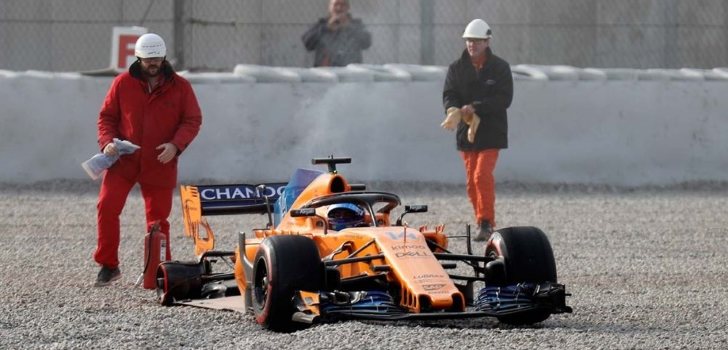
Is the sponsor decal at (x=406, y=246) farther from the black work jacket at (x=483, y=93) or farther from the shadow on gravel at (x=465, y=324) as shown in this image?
the black work jacket at (x=483, y=93)

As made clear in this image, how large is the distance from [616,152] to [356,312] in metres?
9.14

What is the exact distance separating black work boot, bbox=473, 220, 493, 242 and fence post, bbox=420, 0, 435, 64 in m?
4.58

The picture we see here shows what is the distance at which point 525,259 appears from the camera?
330 inches

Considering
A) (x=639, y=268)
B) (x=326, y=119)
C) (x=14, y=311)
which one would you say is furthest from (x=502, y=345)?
(x=326, y=119)

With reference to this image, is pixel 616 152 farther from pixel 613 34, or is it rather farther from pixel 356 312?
pixel 356 312

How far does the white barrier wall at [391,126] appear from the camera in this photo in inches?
616

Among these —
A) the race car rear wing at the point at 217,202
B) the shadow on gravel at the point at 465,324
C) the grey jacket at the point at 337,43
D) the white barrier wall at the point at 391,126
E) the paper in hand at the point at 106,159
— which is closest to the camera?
the shadow on gravel at the point at 465,324

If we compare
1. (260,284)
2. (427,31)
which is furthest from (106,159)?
(427,31)

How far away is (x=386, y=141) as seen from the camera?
1603 centimetres

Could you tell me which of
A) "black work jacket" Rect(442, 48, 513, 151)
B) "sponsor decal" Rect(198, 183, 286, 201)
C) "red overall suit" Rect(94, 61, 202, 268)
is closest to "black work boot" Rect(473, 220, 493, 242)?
"black work jacket" Rect(442, 48, 513, 151)

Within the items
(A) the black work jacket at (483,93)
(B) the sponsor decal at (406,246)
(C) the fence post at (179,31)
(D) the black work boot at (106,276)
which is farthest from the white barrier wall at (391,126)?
(B) the sponsor decal at (406,246)

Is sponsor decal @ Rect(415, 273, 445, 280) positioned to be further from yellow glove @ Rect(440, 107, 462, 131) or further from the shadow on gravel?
yellow glove @ Rect(440, 107, 462, 131)

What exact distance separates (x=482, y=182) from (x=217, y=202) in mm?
3474

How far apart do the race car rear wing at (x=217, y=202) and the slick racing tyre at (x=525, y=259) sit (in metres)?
1.86
